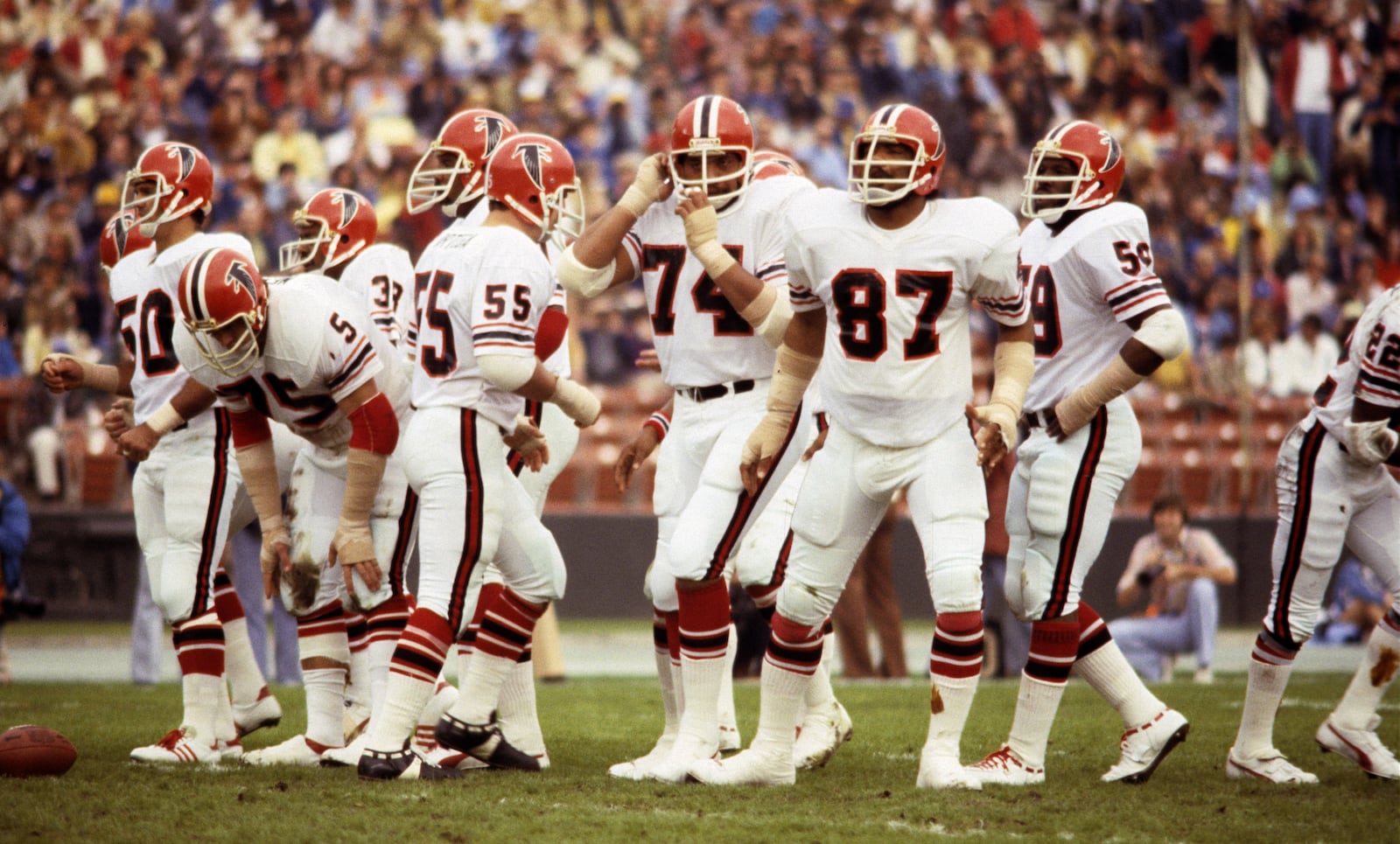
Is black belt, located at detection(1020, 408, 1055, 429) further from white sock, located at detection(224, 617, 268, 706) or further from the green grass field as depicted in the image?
white sock, located at detection(224, 617, 268, 706)

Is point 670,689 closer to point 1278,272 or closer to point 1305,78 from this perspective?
point 1278,272

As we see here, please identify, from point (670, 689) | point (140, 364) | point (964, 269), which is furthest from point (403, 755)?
point (964, 269)

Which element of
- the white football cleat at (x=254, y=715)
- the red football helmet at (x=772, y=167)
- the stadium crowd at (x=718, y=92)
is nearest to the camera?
the red football helmet at (x=772, y=167)

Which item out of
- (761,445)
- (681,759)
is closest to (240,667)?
(681,759)

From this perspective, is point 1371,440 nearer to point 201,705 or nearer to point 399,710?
point 399,710

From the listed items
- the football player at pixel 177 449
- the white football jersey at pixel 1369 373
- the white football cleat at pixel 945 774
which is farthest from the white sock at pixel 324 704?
the white football jersey at pixel 1369 373

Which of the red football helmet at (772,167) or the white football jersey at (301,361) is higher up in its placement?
the red football helmet at (772,167)

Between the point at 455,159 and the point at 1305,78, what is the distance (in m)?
15.5

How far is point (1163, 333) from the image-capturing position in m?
5.39

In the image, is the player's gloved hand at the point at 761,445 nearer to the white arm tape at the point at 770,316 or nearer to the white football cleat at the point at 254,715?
the white arm tape at the point at 770,316

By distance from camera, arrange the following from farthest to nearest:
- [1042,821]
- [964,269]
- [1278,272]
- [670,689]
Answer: [1278,272], [670,689], [964,269], [1042,821]

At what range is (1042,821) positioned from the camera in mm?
4707

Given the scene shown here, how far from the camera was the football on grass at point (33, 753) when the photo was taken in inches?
215

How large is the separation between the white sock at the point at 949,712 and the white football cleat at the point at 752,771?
1.71 ft
